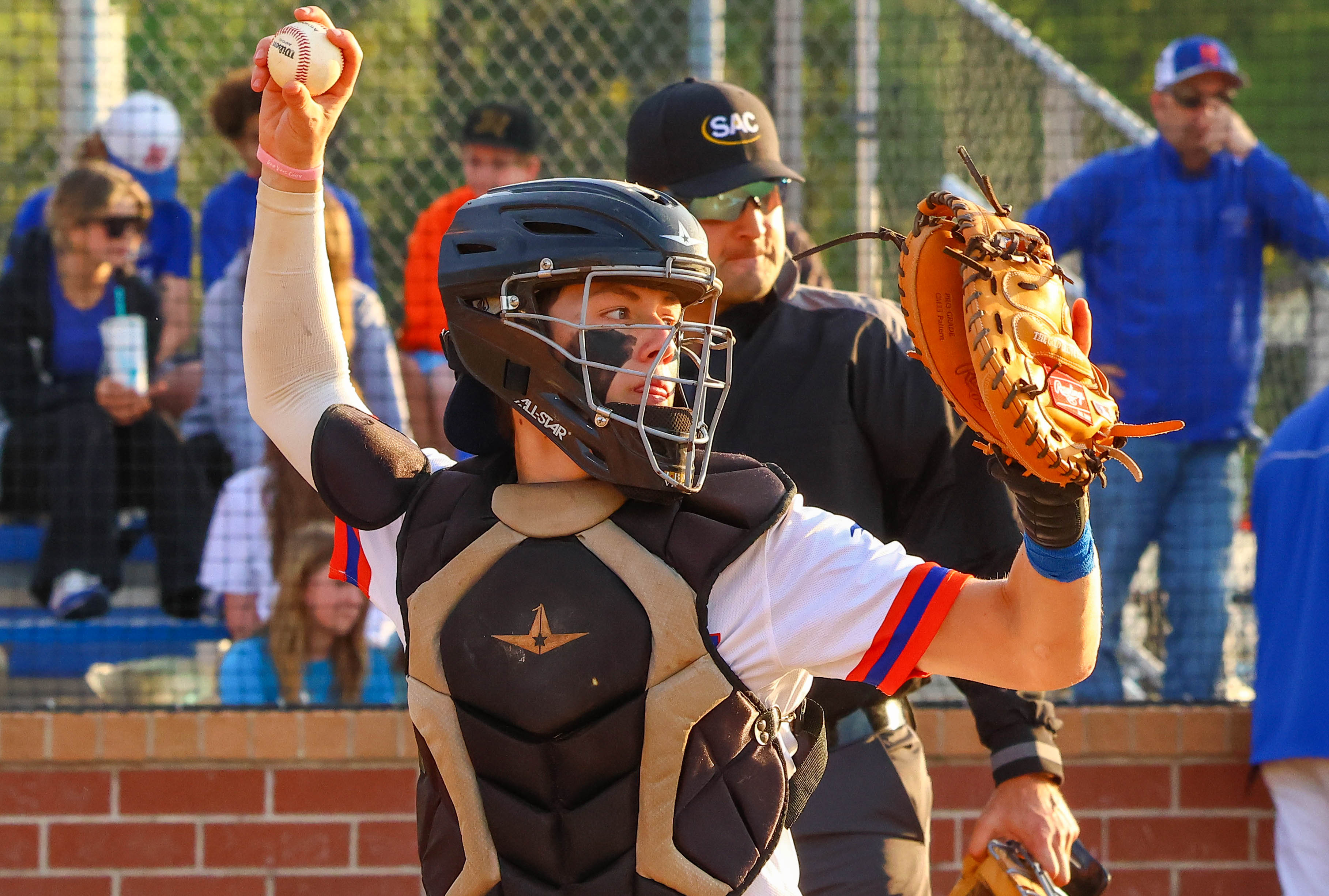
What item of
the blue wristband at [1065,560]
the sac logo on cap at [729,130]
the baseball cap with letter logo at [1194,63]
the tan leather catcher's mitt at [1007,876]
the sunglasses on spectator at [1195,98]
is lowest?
the tan leather catcher's mitt at [1007,876]

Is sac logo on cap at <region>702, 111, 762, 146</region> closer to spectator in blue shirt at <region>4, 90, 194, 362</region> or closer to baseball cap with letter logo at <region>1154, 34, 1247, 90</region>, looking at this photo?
baseball cap with letter logo at <region>1154, 34, 1247, 90</region>

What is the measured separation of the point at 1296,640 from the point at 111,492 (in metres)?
3.83

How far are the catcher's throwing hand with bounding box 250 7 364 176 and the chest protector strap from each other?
62 cm

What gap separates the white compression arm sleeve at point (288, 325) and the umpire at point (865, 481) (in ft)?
3.09

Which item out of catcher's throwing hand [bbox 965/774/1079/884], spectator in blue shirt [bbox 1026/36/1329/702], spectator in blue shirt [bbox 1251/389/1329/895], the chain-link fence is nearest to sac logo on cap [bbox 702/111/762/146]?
catcher's throwing hand [bbox 965/774/1079/884]

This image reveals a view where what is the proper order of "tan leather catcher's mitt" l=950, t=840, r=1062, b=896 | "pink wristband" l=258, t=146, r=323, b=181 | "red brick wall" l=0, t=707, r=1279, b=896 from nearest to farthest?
1. "pink wristband" l=258, t=146, r=323, b=181
2. "tan leather catcher's mitt" l=950, t=840, r=1062, b=896
3. "red brick wall" l=0, t=707, r=1279, b=896

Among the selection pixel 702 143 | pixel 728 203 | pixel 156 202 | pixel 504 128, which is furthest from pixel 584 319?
pixel 156 202

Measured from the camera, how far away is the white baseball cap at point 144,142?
19.5ft

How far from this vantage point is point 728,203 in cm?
320

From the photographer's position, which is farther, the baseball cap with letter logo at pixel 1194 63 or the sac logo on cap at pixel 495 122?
the sac logo on cap at pixel 495 122

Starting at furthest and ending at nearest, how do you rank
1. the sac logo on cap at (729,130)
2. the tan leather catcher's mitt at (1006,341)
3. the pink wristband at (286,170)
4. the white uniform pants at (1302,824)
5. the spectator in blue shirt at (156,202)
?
the spectator in blue shirt at (156,202)
the white uniform pants at (1302,824)
the sac logo on cap at (729,130)
the pink wristband at (286,170)
the tan leather catcher's mitt at (1006,341)

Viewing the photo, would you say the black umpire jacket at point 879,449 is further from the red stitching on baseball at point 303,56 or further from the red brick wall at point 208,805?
the red brick wall at point 208,805

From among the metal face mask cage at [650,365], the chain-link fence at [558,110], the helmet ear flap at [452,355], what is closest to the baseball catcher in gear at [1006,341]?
the metal face mask cage at [650,365]

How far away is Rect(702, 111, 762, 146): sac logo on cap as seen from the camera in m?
3.31
